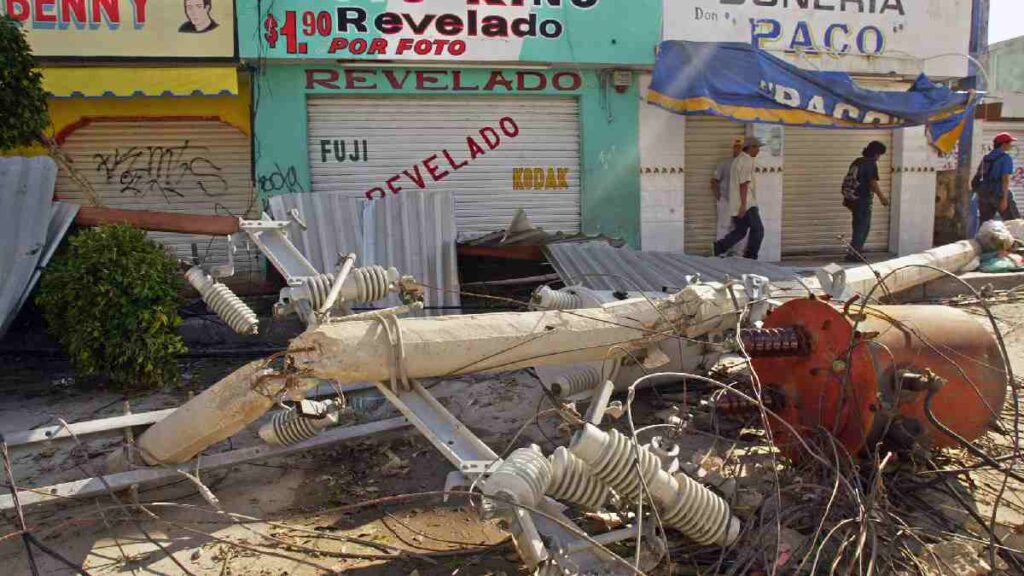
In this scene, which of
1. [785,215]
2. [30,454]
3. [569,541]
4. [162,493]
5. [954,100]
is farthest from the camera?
[785,215]

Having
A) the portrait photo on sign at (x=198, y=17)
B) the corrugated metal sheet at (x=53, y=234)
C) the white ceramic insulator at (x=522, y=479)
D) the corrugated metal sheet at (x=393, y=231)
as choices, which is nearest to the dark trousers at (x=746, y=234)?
the corrugated metal sheet at (x=393, y=231)

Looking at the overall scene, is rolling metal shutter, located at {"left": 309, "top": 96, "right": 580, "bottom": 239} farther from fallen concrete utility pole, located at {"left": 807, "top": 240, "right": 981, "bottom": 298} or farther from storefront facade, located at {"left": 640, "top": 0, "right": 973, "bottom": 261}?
fallen concrete utility pole, located at {"left": 807, "top": 240, "right": 981, "bottom": 298}

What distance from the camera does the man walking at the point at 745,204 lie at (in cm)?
932

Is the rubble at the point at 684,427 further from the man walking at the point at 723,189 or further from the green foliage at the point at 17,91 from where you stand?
the man walking at the point at 723,189

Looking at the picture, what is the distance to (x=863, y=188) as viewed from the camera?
963 centimetres

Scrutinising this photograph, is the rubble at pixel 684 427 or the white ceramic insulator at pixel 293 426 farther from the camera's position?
the white ceramic insulator at pixel 293 426

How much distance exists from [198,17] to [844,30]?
27.2 feet

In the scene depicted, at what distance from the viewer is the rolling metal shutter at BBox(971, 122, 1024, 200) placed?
12.6 meters

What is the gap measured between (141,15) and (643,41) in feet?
19.1

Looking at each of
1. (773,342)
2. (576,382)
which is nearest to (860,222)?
(773,342)

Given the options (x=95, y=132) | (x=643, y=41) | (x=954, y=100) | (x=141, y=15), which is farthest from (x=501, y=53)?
(x=954, y=100)

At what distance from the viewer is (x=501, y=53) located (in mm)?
8688

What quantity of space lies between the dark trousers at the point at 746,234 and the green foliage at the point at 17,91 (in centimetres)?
779

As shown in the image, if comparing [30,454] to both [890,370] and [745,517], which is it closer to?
[745,517]
